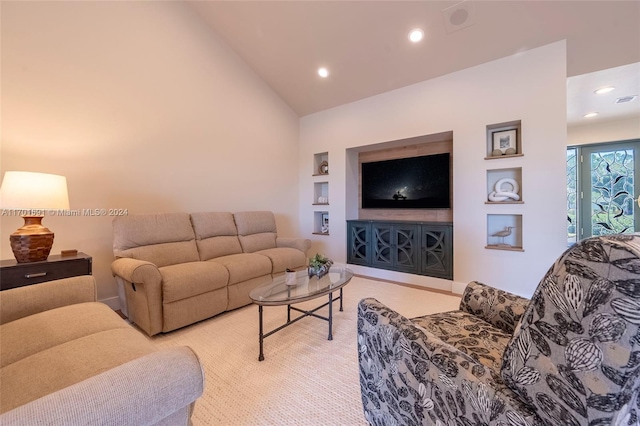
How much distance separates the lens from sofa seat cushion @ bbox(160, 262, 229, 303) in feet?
7.05

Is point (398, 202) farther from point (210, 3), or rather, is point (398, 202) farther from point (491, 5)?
point (210, 3)

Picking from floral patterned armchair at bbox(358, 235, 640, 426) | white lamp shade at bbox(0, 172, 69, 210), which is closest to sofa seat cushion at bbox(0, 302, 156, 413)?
white lamp shade at bbox(0, 172, 69, 210)

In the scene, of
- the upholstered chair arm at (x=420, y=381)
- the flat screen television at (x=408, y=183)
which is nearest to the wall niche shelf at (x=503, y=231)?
the flat screen television at (x=408, y=183)

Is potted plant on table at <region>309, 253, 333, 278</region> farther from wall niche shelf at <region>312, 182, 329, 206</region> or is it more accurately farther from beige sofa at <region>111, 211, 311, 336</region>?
wall niche shelf at <region>312, 182, 329, 206</region>

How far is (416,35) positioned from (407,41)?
125mm

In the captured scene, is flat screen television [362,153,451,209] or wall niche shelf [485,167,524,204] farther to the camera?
flat screen television [362,153,451,209]

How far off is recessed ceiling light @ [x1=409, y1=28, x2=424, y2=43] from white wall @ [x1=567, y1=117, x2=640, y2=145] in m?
4.12

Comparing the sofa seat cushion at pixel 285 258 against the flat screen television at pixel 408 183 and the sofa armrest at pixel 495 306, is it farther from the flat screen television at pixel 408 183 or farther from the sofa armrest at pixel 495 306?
the sofa armrest at pixel 495 306

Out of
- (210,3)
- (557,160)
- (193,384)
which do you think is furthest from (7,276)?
(557,160)

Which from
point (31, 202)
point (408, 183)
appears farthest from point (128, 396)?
point (408, 183)

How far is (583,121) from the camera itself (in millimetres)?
4629

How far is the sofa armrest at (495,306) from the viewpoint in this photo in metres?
1.28

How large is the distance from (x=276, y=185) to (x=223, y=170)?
1.00m

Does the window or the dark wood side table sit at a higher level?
the window
